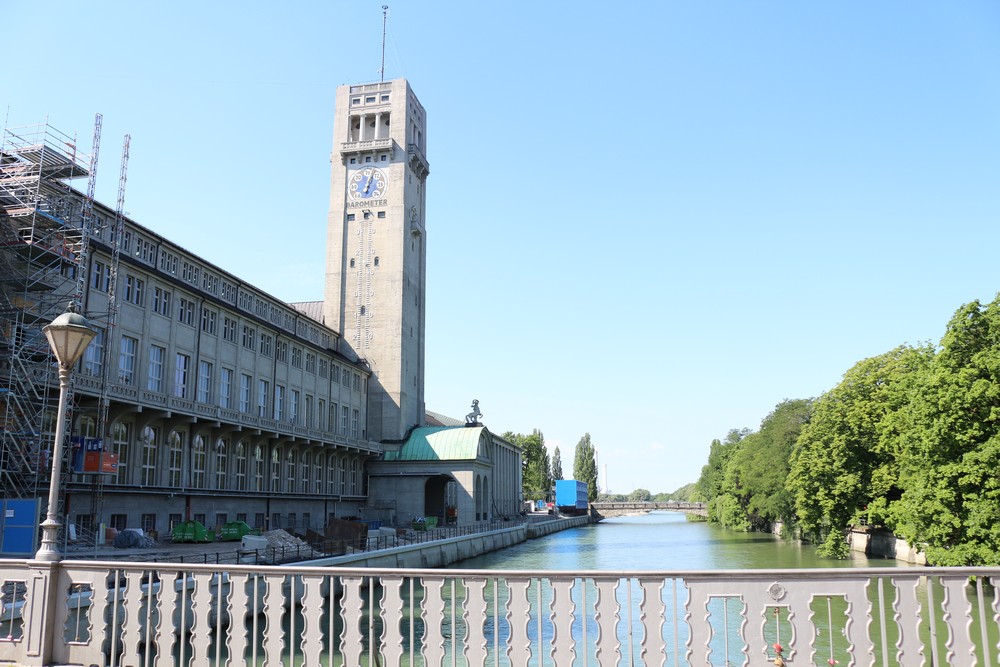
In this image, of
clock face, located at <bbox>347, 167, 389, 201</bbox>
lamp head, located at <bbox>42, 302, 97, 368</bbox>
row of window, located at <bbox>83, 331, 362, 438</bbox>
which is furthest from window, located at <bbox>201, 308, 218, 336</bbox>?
lamp head, located at <bbox>42, 302, 97, 368</bbox>

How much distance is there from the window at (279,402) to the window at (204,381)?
9809mm

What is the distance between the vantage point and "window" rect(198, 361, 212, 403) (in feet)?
175

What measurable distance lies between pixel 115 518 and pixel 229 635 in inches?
1521

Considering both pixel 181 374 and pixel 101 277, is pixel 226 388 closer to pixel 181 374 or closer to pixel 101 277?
pixel 181 374

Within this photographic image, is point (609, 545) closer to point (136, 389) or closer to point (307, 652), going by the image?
point (136, 389)

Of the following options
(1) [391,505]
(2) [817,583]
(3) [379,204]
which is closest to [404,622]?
(2) [817,583]

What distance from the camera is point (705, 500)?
149125mm

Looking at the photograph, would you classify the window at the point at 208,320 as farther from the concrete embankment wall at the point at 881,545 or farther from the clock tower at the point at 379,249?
the concrete embankment wall at the point at 881,545

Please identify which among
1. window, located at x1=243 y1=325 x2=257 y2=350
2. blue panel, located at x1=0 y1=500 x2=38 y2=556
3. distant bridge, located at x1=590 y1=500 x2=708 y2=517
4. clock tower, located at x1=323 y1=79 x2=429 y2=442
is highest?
clock tower, located at x1=323 y1=79 x2=429 y2=442

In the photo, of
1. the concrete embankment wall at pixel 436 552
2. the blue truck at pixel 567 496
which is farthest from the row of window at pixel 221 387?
the blue truck at pixel 567 496

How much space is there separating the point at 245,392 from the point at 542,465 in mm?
117386

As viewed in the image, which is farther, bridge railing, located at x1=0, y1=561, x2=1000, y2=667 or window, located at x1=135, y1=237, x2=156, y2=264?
window, located at x1=135, y1=237, x2=156, y2=264

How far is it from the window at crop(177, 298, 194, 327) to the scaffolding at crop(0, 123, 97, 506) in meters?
13.2

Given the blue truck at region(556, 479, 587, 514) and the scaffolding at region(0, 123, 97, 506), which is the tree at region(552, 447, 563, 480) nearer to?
the blue truck at region(556, 479, 587, 514)
